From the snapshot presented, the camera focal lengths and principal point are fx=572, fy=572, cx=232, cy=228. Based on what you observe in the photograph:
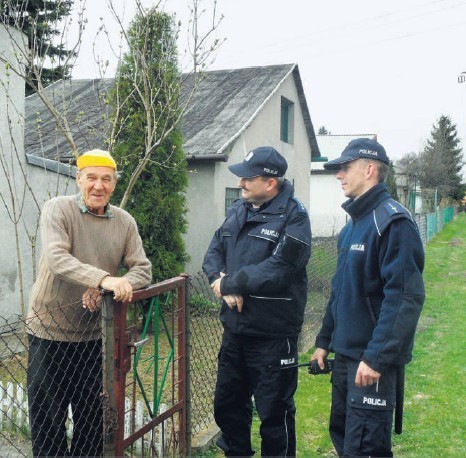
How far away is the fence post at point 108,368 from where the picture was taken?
2791 mm

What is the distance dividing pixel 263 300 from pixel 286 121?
1289 centimetres

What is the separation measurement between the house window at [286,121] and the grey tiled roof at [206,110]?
0.75 m

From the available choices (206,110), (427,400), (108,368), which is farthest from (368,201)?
(206,110)

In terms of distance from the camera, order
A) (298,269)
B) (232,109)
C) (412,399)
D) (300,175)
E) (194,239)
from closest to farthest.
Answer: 1. (298,269)
2. (412,399)
3. (194,239)
4. (232,109)
5. (300,175)

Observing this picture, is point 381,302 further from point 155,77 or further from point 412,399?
point 155,77

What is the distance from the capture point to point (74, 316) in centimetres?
296

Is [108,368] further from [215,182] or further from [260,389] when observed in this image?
[215,182]

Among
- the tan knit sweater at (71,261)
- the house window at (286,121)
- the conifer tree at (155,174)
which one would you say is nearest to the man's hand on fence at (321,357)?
the tan knit sweater at (71,261)

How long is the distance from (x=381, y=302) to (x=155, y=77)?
231 inches

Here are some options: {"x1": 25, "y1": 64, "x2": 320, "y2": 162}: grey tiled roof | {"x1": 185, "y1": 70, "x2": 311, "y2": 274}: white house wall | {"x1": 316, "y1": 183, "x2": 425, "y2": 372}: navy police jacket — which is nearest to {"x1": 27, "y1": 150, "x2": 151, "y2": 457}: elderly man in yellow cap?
{"x1": 316, "y1": 183, "x2": 425, "y2": 372}: navy police jacket

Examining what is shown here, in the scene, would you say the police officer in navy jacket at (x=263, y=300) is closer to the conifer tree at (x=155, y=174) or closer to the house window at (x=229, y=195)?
the conifer tree at (x=155, y=174)

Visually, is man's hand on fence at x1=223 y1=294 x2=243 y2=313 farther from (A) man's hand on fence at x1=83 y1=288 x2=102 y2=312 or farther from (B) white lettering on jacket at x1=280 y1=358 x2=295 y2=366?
(A) man's hand on fence at x1=83 y1=288 x2=102 y2=312

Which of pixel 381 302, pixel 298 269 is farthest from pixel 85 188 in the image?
pixel 381 302

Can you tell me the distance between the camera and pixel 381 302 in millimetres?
2900
